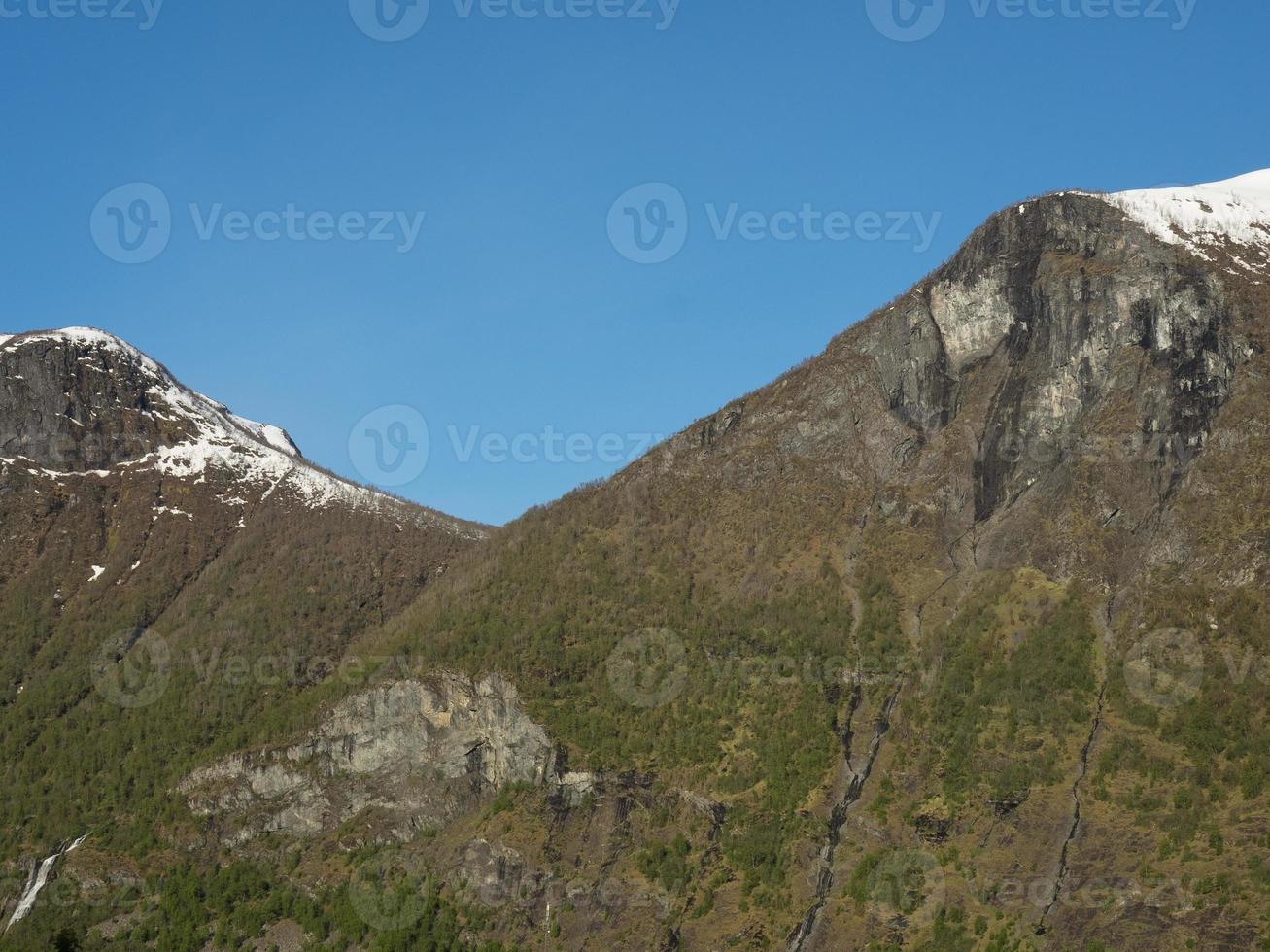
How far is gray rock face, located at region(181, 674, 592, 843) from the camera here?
144 metres

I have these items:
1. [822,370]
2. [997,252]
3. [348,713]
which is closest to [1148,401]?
[997,252]

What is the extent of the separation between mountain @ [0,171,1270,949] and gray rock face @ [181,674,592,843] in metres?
0.36

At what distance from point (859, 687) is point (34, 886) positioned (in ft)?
292

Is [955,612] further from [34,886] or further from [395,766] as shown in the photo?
[34,886]

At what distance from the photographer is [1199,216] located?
16275 cm

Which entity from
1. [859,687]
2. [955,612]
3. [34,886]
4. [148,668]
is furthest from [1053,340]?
[34,886]

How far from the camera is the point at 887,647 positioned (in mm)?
143625

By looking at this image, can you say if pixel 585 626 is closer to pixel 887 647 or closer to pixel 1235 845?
pixel 887 647

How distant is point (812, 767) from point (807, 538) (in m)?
32.8

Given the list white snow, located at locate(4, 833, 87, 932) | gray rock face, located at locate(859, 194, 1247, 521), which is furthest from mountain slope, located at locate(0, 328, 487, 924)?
gray rock face, located at locate(859, 194, 1247, 521)

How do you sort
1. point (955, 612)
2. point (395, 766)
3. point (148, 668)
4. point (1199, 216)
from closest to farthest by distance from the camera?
point (955, 612) < point (395, 766) < point (1199, 216) < point (148, 668)

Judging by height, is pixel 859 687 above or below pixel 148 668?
below

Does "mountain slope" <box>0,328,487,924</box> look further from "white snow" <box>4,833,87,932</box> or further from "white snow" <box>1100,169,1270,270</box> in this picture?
"white snow" <box>1100,169,1270,270</box>

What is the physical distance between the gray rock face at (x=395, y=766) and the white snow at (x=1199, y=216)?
8666cm
